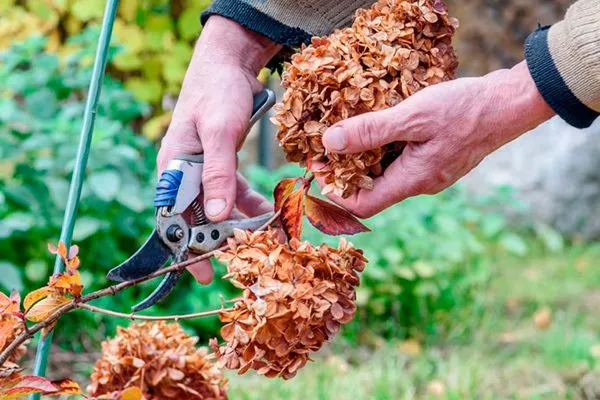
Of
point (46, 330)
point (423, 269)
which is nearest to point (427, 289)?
point (423, 269)

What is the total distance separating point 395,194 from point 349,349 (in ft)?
6.26

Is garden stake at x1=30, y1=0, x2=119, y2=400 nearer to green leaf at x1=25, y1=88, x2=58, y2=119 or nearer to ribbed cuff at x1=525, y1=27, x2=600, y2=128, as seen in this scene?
ribbed cuff at x1=525, y1=27, x2=600, y2=128

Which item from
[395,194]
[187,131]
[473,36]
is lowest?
[473,36]

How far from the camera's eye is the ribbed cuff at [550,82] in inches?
61.9

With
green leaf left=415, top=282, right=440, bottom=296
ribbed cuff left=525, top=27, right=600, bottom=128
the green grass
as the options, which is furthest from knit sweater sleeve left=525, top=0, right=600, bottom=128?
green leaf left=415, top=282, right=440, bottom=296

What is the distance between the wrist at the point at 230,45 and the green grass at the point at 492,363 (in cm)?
116

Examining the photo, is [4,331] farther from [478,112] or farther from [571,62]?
[571,62]

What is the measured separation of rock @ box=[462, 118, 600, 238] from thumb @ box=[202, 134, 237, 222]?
3.93 metres

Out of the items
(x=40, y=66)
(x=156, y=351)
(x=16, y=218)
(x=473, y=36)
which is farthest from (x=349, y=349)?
(x=473, y=36)

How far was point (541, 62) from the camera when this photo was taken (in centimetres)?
158

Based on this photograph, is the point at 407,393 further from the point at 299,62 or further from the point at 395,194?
the point at 299,62

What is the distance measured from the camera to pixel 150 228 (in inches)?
134

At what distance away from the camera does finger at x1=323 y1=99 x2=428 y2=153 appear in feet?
4.93

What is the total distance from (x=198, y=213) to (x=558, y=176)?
4184 mm
